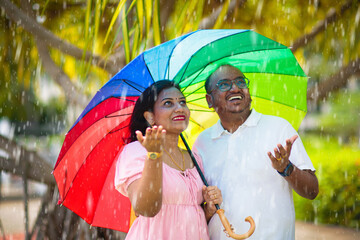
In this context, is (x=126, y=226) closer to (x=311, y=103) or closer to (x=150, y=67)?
(x=150, y=67)

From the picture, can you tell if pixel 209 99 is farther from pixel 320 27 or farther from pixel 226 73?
pixel 320 27

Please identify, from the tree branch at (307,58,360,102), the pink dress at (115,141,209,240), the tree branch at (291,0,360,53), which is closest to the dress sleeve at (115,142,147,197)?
the pink dress at (115,141,209,240)

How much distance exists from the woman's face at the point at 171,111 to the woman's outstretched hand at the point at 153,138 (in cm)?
46

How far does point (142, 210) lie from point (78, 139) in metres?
0.71

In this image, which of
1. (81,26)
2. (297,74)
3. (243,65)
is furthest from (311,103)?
(81,26)

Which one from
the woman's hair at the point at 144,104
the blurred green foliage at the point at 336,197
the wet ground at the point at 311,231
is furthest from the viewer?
the blurred green foliage at the point at 336,197

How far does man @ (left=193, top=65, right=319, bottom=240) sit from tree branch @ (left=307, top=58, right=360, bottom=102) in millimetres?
1148

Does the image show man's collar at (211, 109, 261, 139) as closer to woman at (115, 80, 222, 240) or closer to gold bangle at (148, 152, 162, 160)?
woman at (115, 80, 222, 240)

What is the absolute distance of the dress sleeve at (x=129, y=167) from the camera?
221cm

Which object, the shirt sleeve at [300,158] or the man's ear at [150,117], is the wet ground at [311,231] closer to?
the shirt sleeve at [300,158]

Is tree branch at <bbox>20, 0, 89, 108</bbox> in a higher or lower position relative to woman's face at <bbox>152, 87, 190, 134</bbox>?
higher

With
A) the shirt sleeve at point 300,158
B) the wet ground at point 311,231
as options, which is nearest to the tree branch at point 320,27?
the shirt sleeve at point 300,158

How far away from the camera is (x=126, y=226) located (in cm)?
274

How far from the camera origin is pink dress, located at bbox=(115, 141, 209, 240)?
89.0 inches
